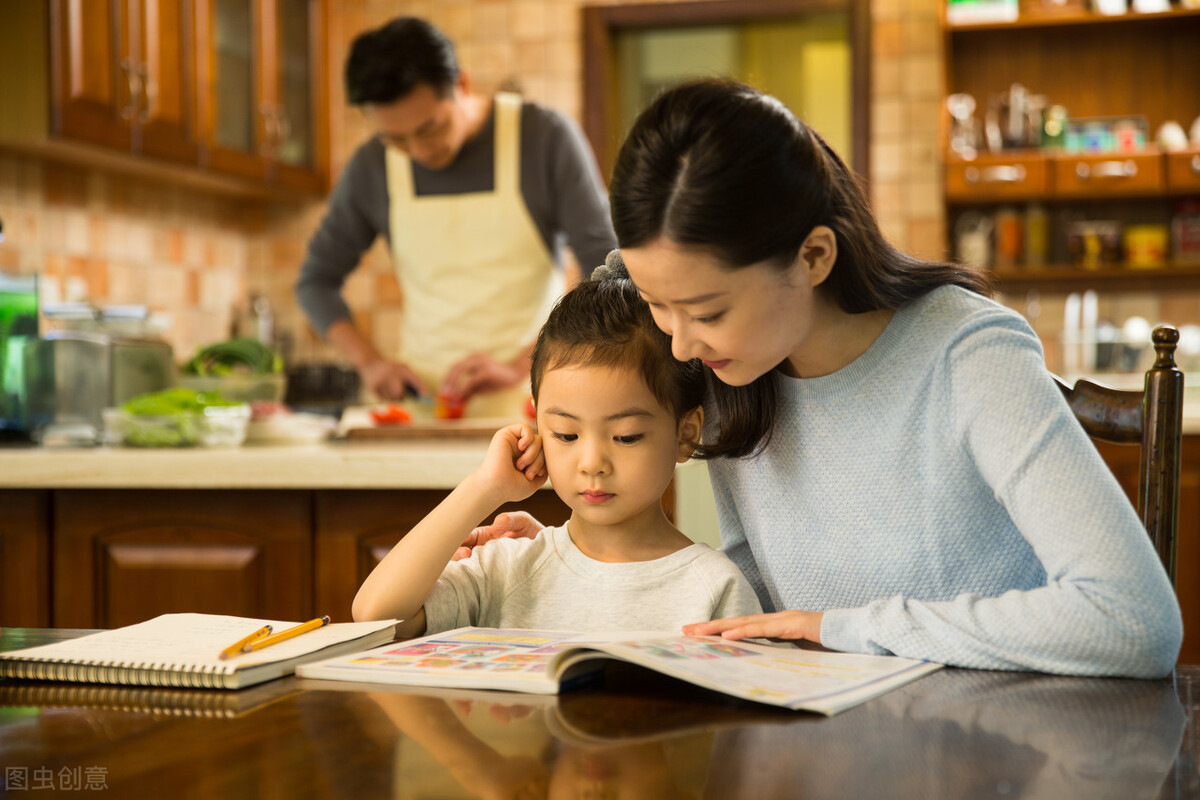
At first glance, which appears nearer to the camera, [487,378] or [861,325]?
[861,325]

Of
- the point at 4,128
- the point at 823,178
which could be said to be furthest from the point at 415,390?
the point at 823,178

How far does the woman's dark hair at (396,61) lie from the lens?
229 centimetres

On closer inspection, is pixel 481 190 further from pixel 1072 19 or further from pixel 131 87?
pixel 1072 19

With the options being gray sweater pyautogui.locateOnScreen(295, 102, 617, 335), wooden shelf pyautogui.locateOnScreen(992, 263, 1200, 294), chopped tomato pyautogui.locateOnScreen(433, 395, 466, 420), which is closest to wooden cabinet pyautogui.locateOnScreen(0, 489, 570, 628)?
chopped tomato pyautogui.locateOnScreen(433, 395, 466, 420)

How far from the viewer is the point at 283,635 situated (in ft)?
2.93

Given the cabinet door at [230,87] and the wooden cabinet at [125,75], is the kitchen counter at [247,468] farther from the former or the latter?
the cabinet door at [230,87]

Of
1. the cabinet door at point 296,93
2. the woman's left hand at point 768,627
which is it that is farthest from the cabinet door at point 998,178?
the woman's left hand at point 768,627

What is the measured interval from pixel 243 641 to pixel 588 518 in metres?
0.34

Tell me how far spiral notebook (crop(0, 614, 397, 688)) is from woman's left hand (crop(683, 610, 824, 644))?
264mm

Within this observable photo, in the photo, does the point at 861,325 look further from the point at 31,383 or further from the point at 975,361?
the point at 31,383

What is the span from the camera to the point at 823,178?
966 mm

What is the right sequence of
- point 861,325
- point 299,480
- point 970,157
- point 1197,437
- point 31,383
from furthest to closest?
point 970,157
point 1197,437
point 31,383
point 299,480
point 861,325

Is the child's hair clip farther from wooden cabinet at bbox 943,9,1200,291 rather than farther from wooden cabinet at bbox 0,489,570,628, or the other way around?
wooden cabinet at bbox 943,9,1200,291

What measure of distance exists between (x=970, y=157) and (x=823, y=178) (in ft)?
10.3
